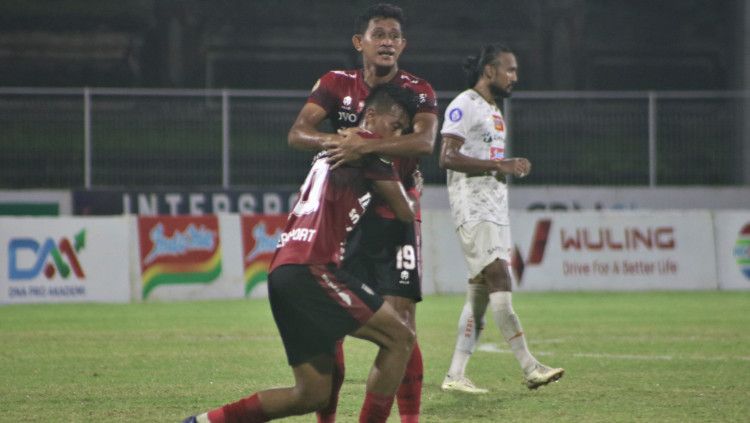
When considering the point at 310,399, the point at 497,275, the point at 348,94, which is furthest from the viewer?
the point at 497,275

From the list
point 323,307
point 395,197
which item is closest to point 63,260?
point 395,197

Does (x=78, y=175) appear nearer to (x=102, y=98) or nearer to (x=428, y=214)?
(x=102, y=98)

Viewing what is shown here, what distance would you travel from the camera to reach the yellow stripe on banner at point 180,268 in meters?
18.0

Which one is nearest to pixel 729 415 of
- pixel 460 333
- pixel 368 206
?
Answer: pixel 460 333

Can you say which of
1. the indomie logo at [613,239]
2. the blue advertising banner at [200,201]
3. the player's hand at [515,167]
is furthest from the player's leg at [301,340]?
the blue advertising banner at [200,201]

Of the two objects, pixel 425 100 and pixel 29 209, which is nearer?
pixel 425 100

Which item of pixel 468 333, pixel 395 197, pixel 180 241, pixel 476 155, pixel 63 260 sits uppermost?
pixel 476 155

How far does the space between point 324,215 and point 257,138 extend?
663 inches

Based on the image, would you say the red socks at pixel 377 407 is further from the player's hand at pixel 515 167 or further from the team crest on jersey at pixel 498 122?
the team crest on jersey at pixel 498 122

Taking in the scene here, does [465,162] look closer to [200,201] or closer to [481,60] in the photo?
[481,60]

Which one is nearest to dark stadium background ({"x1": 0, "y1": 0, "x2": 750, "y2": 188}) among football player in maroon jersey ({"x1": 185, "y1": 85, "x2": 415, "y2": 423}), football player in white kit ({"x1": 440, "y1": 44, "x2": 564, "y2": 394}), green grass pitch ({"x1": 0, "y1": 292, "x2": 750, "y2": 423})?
green grass pitch ({"x1": 0, "y1": 292, "x2": 750, "y2": 423})

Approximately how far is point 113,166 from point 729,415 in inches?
621

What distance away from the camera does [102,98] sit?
2173 centimetres

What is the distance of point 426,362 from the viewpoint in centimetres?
1070
